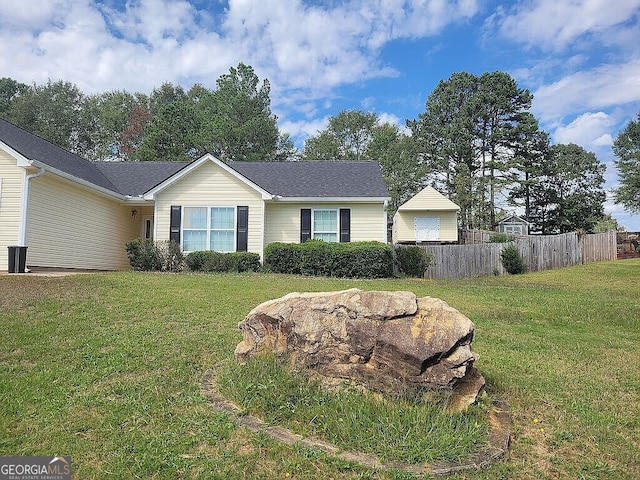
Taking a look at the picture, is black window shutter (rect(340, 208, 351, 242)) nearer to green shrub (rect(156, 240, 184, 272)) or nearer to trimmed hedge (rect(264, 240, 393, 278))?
trimmed hedge (rect(264, 240, 393, 278))

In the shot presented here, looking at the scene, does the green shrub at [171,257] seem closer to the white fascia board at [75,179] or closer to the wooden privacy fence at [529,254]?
the white fascia board at [75,179]

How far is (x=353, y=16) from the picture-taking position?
12.3 meters

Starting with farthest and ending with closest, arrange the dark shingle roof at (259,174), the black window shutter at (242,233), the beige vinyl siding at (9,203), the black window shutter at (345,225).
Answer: the black window shutter at (345,225) → the black window shutter at (242,233) → the dark shingle roof at (259,174) → the beige vinyl siding at (9,203)

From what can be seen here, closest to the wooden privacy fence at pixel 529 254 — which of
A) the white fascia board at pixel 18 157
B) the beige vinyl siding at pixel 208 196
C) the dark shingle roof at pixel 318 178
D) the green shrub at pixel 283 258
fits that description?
the dark shingle roof at pixel 318 178

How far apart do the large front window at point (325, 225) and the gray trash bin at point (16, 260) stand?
9.66 m

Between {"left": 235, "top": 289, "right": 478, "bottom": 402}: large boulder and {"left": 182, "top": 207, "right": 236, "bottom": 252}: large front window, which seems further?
{"left": 182, "top": 207, "right": 236, "bottom": 252}: large front window

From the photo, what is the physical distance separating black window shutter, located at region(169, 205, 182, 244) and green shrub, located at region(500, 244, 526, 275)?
1354 centimetres

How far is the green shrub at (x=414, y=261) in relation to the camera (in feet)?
57.6

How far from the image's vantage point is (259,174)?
19781 millimetres

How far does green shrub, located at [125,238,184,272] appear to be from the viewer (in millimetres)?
15500

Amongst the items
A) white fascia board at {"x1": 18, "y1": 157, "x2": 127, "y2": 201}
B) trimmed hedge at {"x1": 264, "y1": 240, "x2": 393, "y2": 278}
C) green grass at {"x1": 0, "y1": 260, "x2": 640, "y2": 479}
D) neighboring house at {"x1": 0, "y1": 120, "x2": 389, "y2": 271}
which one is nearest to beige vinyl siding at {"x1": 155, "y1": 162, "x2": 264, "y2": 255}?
neighboring house at {"x1": 0, "y1": 120, "x2": 389, "y2": 271}

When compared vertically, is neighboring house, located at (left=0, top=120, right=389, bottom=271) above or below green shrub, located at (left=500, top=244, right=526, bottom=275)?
above

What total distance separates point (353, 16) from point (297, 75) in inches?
328

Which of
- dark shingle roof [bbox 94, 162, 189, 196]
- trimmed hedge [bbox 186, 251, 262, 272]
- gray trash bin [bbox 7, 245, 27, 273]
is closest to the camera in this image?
gray trash bin [bbox 7, 245, 27, 273]
